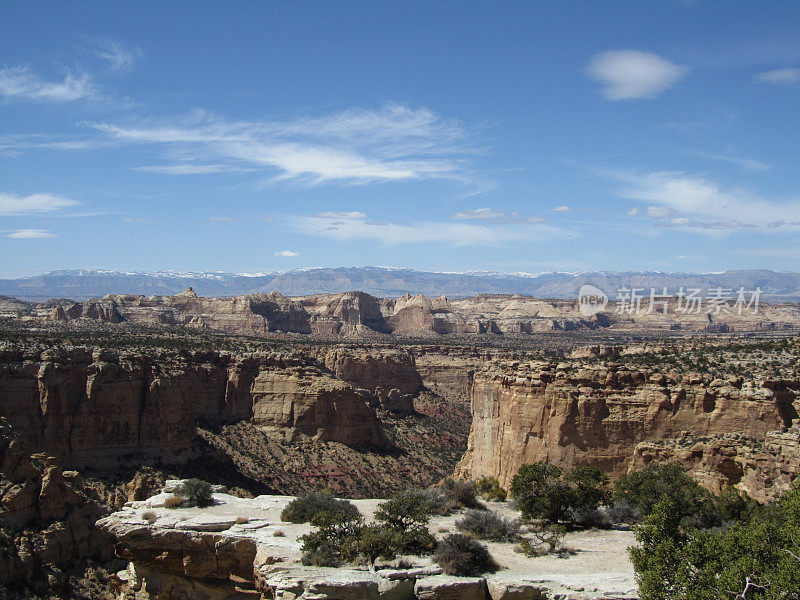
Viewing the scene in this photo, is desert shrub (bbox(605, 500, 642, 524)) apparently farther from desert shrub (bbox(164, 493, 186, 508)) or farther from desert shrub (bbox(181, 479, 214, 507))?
desert shrub (bbox(164, 493, 186, 508))

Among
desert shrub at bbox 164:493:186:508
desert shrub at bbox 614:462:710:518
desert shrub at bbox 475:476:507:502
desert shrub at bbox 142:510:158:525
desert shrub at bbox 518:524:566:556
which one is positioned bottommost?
desert shrub at bbox 475:476:507:502

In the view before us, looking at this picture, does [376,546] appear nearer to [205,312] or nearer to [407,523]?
[407,523]

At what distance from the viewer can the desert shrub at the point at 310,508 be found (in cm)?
2353

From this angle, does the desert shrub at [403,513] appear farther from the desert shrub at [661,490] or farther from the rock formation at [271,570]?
the desert shrub at [661,490]

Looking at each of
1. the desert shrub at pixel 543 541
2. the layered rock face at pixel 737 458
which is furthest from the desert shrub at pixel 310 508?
the layered rock face at pixel 737 458

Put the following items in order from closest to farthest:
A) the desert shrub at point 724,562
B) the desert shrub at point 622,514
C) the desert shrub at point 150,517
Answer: the desert shrub at point 724,562 → the desert shrub at point 150,517 → the desert shrub at point 622,514

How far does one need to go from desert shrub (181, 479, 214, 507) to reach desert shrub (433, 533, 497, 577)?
375 inches

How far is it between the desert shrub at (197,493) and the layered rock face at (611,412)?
16.2 metres

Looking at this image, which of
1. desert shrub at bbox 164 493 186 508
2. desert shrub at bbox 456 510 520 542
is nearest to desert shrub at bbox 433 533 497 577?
desert shrub at bbox 456 510 520 542

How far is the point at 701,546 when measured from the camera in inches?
714

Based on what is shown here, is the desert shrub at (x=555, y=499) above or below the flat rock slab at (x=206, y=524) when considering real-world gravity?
above

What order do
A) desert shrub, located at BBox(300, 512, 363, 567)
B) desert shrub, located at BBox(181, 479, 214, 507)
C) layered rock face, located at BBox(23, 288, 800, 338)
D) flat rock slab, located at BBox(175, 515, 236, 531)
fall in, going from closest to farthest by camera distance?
1. desert shrub, located at BBox(300, 512, 363, 567)
2. flat rock slab, located at BBox(175, 515, 236, 531)
3. desert shrub, located at BBox(181, 479, 214, 507)
4. layered rock face, located at BBox(23, 288, 800, 338)

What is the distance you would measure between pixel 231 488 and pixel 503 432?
56.9ft

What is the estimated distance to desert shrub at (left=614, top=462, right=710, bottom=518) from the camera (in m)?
24.1
